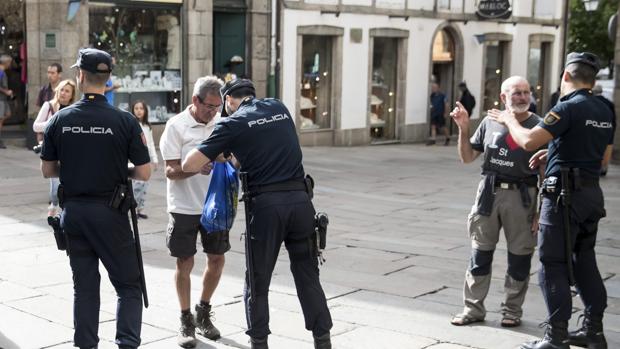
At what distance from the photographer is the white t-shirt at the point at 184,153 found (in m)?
5.94

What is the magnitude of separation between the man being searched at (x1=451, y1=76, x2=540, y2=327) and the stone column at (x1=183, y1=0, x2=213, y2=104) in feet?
41.4

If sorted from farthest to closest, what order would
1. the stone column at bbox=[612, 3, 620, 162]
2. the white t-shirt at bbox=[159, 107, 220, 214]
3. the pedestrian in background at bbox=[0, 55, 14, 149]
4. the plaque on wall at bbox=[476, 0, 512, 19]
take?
the plaque on wall at bbox=[476, 0, 512, 19]
the stone column at bbox=[612, 3, 620, 162]
the pedestrian in background at bbox=[0, 55, 14, 149]
the white t-shirt at bbox=[159, 107, 220, 214]

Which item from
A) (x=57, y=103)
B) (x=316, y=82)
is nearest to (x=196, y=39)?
(x=316, y=82)

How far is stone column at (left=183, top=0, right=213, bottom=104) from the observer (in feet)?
59.8

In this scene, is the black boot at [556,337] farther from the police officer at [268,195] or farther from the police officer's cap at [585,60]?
the police officer's cap at [585,60]

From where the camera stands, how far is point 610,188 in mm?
15320

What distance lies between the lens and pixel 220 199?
5746 mm

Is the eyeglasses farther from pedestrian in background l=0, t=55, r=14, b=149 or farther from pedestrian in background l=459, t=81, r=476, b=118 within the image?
pedestrian in background l=459, t=81, r=476, b=118

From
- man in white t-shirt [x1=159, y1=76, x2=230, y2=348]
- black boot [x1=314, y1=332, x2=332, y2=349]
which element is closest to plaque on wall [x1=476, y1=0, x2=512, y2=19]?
man in white t-shirt [x1=159, y1=76, x2=230, y2=348]

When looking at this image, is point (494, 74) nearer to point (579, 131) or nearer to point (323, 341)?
point (579, 131)

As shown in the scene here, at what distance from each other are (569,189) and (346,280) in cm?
267

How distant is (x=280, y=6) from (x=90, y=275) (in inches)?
599

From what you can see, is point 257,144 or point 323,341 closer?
point 257,144

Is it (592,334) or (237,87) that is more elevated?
(237,87)
